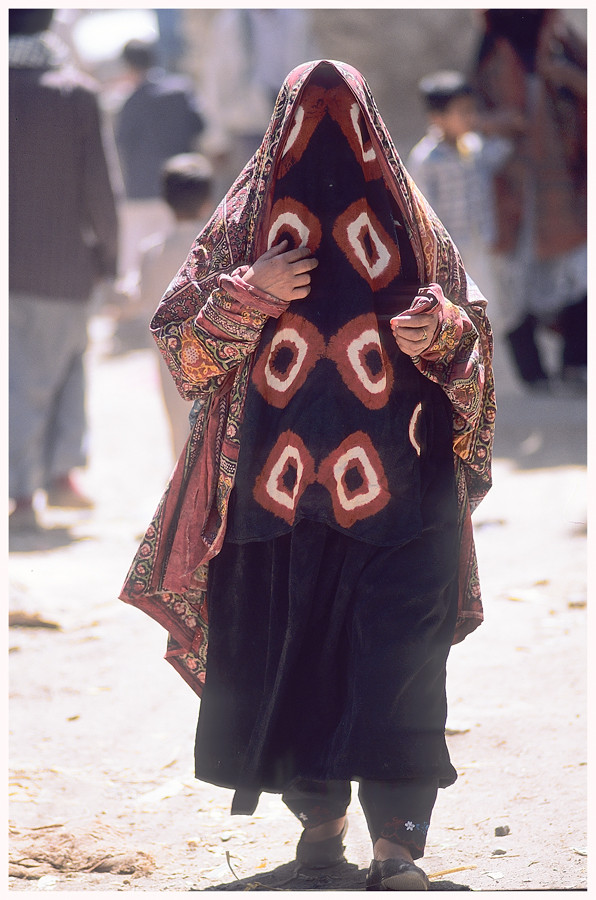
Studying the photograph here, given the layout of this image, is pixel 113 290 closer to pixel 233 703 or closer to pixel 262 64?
pixel 233 703

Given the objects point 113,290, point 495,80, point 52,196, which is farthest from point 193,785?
point 495,80

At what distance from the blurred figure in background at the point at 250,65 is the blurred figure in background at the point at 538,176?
196cm

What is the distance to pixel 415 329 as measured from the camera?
7.21 feet

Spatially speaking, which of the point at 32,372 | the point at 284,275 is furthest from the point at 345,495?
the point at 32,372

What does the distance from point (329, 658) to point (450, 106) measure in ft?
16.5

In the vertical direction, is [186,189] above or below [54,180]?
below

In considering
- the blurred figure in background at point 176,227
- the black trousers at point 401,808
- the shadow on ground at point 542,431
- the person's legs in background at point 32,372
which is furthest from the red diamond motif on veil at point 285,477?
the shadow on ground at point 542,431

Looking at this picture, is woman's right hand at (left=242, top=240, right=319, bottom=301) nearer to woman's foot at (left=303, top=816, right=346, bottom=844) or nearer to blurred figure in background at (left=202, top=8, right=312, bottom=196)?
woman's foot at (left=303, top=816, right=346, bottom=844)

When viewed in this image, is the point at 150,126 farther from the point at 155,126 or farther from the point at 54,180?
the point at 54,180

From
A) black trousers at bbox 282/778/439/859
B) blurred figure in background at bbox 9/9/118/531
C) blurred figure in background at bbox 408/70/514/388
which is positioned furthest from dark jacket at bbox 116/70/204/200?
black trousers at bbox 282/778/439/859

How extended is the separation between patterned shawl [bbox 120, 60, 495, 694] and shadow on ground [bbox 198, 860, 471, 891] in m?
0.49

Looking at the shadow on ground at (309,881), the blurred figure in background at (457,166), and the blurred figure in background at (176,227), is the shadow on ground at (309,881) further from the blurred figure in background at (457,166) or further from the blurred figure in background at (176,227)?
the blurred figure in background at (457,166)

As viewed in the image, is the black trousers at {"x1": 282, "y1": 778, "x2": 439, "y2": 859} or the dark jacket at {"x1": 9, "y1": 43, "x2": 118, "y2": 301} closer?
the black trousers at {"x1": 282, "y1": 778, "x2": 439, "y2": 859}

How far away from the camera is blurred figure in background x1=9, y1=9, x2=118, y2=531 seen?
5359 millimetres
